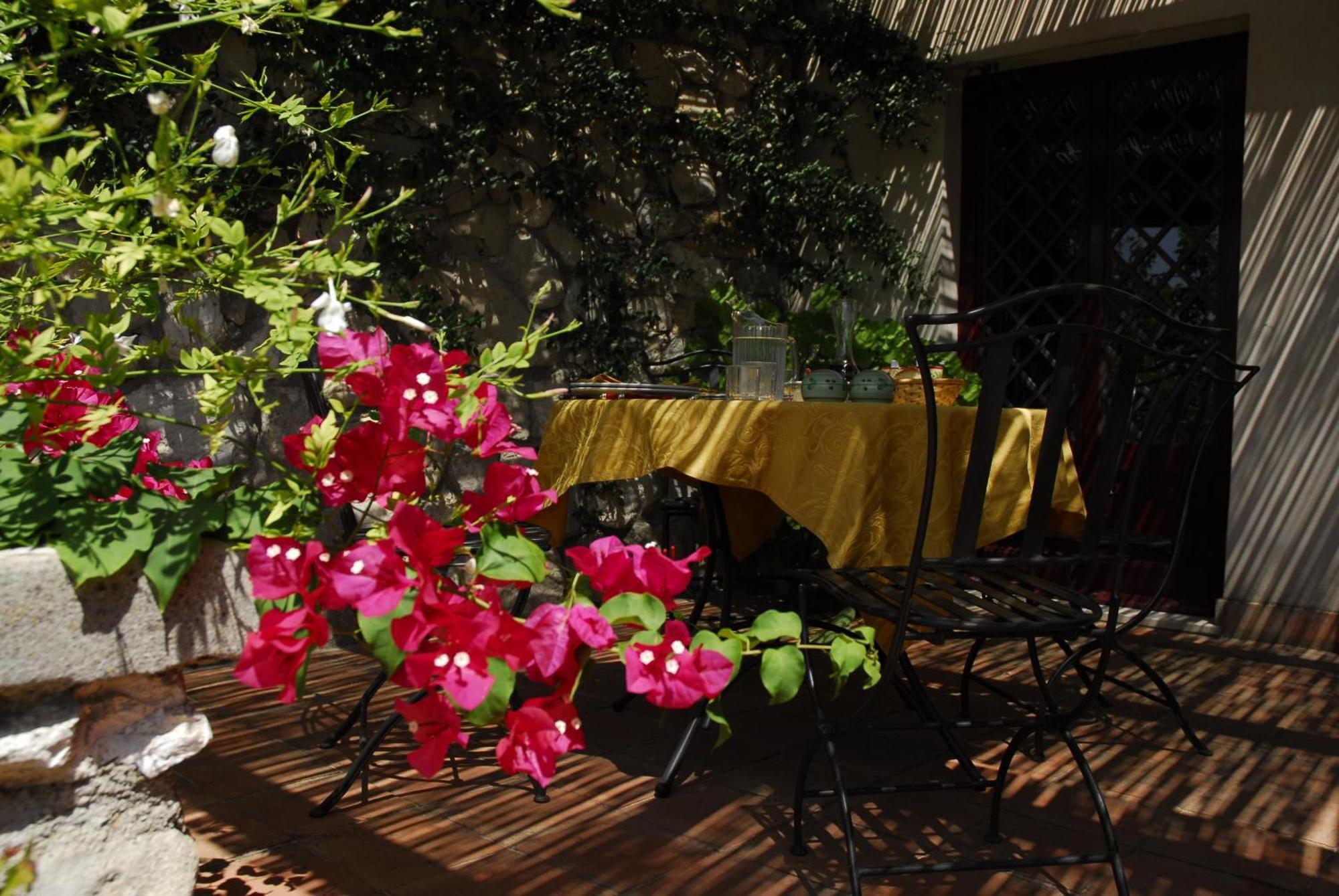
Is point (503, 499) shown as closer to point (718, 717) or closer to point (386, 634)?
point (386, 634)

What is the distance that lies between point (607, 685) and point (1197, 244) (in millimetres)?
2897

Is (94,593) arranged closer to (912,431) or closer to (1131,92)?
(912,431)

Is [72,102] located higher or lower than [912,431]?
higher

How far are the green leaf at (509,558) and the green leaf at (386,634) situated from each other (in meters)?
0.09

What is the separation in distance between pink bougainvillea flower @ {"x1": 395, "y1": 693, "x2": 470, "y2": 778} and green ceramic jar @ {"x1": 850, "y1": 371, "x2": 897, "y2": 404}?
1.81 m

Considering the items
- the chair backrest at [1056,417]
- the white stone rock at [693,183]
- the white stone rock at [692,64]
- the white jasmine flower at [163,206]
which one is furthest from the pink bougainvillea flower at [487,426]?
the white stone rock at [692,64]

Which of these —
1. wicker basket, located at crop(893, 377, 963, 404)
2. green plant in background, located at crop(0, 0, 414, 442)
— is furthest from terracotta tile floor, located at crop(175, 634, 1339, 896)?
wicker basket, located at crop(893, 377, 963, 404)

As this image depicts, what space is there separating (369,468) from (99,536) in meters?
0.26

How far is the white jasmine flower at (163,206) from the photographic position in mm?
890

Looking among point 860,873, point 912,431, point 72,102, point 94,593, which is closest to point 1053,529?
point 912,431

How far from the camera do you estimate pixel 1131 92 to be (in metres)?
4.45

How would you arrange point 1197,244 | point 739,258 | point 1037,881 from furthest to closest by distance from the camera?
1. point 739,258
2. point 1197,244
3. point 1037,881

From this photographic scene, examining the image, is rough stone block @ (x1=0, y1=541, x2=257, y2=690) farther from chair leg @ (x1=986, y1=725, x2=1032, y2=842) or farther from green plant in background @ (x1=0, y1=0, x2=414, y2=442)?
chair leg @ (x1=986, y1=725, x2=1032, y2=842)

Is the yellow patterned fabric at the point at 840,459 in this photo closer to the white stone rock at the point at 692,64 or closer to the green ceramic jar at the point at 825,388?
the green ceramic jar at the point at 825,388
